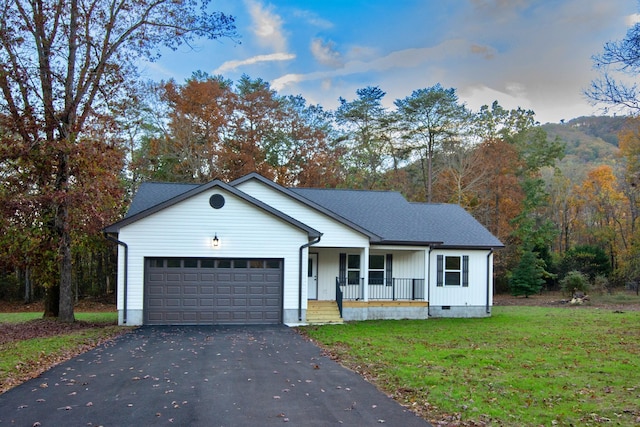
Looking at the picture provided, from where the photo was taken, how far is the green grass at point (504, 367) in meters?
6.61

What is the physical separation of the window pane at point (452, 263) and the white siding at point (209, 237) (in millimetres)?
6324

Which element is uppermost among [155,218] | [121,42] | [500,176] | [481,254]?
[121,42]

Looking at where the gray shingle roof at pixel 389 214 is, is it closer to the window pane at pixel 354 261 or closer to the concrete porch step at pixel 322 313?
the window pane at pixel 354 261

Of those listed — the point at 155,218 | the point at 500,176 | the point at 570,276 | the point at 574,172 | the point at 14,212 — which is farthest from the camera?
the point at 574,172

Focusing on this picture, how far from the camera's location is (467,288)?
2012 cm

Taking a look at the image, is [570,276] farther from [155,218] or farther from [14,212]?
[14,212]

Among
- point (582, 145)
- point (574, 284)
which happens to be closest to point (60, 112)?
point (574, 284)

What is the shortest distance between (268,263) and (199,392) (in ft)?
30.9

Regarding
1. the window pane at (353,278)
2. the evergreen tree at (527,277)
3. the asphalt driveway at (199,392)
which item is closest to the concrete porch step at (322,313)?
the window pane at (353,278)

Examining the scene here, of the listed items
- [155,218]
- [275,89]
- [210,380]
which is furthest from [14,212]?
[275,89]

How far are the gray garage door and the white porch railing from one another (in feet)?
12.1

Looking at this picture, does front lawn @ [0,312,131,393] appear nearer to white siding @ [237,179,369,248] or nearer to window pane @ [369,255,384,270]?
white siding @ [237,179,369,248]

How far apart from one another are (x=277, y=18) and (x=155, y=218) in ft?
36.9

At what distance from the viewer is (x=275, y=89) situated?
36.3m
